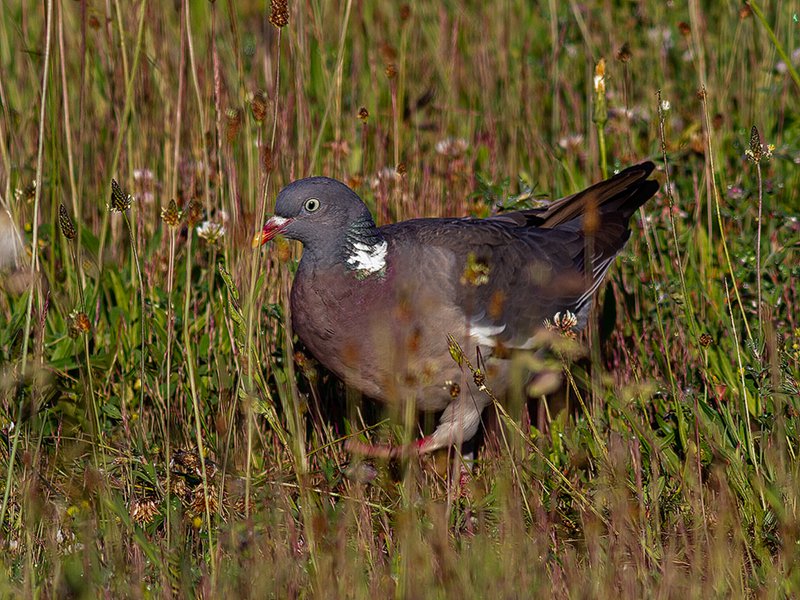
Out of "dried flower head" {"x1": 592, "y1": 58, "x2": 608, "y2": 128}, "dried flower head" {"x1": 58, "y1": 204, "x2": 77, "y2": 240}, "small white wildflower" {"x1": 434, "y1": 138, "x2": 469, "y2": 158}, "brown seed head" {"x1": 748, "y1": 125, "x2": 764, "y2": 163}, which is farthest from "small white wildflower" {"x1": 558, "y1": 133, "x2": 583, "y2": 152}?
"dried flower head" {"x1": 58, "y1": 204, "x2": 77, "y2": 240}

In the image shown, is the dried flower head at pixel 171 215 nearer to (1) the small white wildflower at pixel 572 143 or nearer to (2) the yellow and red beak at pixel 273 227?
(2) the yellow and red beak at pixel 273 227

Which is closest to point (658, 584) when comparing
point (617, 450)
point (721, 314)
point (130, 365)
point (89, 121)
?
point (617, 450)

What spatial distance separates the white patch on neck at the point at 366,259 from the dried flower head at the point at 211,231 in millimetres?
647

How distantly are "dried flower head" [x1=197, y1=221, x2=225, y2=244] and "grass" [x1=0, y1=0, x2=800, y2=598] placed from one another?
0.07 m

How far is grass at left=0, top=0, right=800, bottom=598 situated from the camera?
9.38 ft

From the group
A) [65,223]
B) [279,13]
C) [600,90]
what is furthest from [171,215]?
[600,90]

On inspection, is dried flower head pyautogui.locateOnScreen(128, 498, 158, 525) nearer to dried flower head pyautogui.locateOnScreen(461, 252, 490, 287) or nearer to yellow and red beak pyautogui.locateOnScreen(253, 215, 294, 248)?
yellow and red beak pyautogui.locateOnScreen(253, 215, 294, 248)

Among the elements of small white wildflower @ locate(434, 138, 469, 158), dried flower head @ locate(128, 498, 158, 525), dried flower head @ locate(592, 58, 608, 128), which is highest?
dried flower head @ locate(592, 58, 608, 128)

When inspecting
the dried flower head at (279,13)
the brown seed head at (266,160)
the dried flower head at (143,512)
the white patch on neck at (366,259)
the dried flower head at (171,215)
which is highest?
the dried flower head at (279,13)

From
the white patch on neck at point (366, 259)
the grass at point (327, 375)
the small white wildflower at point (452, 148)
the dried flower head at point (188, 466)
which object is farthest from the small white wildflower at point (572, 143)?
the dried flower head at point (188, 466)

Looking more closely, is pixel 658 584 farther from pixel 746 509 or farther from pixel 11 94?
pixel 11 94

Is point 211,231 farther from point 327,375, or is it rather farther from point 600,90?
point 600,90

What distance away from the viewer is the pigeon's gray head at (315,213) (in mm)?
3764

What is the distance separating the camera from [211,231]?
430 centimetres
